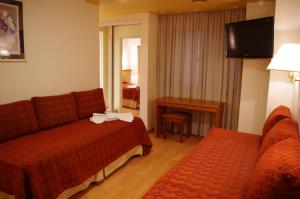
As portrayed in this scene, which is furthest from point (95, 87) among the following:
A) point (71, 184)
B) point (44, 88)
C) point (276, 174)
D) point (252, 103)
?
point (276, 174)

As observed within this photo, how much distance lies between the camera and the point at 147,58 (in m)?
4.73

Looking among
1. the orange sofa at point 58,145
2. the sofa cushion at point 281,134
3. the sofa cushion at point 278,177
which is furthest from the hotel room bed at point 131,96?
the sofa cushion at point 278,177

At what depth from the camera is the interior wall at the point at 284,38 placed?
2.97 meters

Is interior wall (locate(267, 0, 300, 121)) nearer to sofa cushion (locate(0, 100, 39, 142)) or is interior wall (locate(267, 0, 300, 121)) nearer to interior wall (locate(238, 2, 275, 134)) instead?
interior wall (locate(238, 2, 275, 134))

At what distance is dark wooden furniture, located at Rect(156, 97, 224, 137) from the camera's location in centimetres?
412

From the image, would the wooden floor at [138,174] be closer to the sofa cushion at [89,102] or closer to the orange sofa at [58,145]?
the orange sofa at [58,145]

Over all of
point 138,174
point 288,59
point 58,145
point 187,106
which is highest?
point 288,59

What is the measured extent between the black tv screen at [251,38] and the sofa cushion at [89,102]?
7.30 ft

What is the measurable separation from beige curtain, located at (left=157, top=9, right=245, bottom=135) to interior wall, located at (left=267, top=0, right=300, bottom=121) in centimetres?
114

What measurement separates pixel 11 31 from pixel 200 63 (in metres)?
3.21

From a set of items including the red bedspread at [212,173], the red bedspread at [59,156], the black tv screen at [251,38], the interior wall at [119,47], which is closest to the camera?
the red bedspread at [212,173]

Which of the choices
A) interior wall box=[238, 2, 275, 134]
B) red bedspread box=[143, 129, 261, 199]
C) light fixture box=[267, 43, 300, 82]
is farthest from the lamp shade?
interior wall box=[238, 2, 275, 134]

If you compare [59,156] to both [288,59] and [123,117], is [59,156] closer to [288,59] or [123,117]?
[123,117]

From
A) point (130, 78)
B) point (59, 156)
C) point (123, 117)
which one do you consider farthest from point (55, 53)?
point (130, 78)
